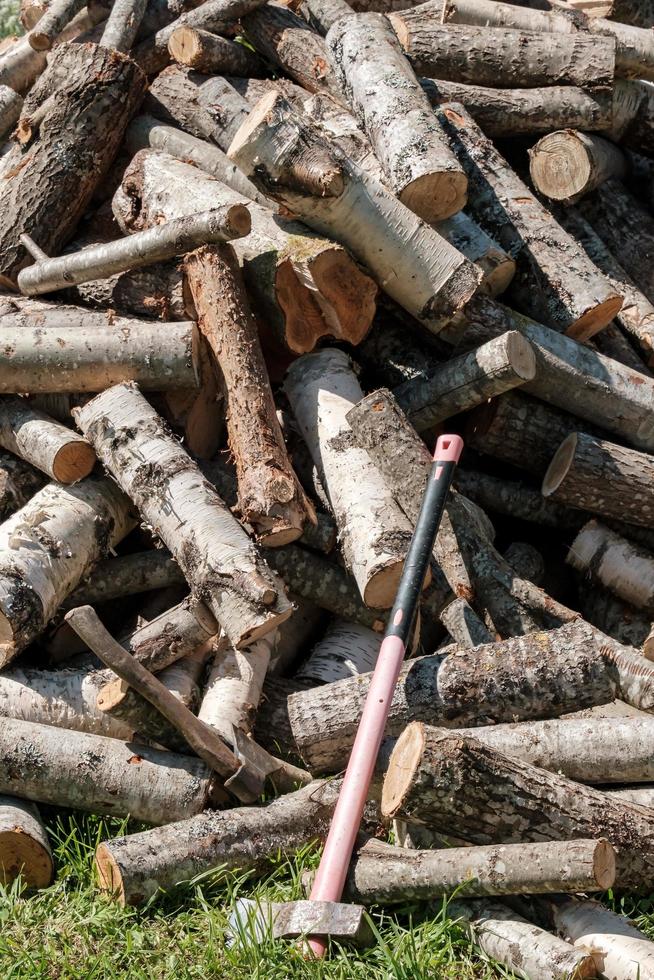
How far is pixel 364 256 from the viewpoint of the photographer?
182 inches

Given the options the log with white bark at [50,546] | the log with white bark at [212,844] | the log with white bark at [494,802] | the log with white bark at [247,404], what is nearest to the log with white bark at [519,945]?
the log with white bark at [494,802]

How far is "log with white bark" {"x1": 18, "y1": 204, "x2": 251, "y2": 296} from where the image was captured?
14.4ft

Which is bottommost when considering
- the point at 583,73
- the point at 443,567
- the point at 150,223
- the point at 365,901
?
the point at 365,901

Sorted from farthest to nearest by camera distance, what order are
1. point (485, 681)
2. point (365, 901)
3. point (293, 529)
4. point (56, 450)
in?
1. point (56, 450)
2. point (293, 529)
3. point (485, 681)
4. point (365, 901)

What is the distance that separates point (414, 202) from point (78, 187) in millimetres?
1705

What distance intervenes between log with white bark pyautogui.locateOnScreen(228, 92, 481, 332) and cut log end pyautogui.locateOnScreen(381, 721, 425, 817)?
2.03 meters

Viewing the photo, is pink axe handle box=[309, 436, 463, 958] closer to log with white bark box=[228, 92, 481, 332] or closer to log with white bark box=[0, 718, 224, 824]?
log with white bark box=[0, 718, 224, 824]

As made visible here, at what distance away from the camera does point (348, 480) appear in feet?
13.9

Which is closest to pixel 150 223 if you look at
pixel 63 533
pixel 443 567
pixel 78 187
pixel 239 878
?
pixel 78 187

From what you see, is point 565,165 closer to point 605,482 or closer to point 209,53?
point 605,482

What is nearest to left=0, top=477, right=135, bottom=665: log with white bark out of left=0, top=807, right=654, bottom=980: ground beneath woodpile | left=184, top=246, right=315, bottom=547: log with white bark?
left=184, top=246, right=315, bottom=547: log with white bark

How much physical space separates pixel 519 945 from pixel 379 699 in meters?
0.82

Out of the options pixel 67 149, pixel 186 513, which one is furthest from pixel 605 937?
pixel 67 149

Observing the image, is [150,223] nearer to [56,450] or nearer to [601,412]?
[56,450]
